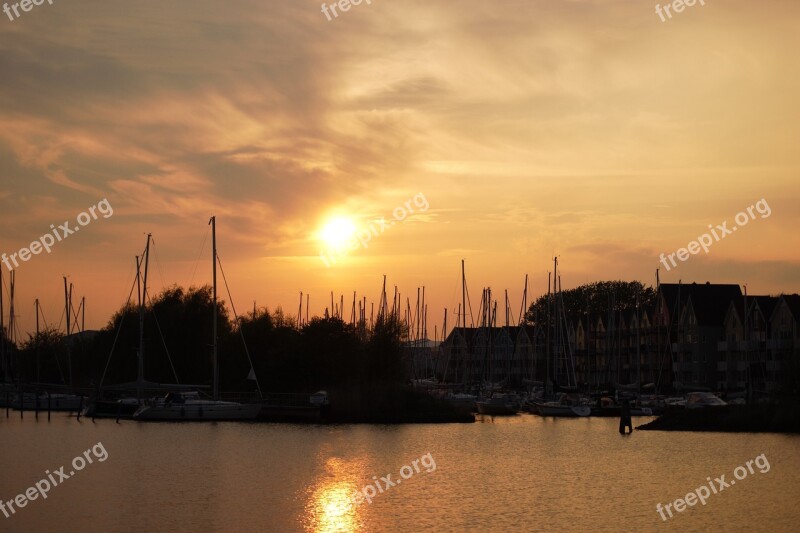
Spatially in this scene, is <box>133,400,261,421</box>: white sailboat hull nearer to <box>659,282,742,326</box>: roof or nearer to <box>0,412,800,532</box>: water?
<box>0,412,800,532</box>: water

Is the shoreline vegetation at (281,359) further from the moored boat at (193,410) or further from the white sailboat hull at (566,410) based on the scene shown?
the white sailboat hull at (566,410)

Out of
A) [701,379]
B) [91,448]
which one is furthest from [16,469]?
[701,379]

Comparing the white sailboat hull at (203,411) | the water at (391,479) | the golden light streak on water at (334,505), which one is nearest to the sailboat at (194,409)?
the white sailboat hull at (203,411)

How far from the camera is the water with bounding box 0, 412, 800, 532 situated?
1550 inches

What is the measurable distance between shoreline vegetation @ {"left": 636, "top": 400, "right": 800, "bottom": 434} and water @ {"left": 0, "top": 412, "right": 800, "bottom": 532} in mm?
3119

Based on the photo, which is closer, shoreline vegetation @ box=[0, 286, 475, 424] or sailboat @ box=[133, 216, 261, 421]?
sailboat @ box=[133, 216, 261, 421]

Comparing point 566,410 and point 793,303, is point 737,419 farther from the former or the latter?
point 793,303

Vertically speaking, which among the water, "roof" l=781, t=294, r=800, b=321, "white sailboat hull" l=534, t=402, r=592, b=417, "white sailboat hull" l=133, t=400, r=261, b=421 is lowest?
the water

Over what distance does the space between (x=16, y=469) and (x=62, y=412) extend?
67.8 m

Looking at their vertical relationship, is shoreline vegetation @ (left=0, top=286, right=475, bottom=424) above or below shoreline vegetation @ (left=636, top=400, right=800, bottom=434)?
above

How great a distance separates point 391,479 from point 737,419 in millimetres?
43091

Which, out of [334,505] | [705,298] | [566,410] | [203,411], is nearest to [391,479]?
[334,505]

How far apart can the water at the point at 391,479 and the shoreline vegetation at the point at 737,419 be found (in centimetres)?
312

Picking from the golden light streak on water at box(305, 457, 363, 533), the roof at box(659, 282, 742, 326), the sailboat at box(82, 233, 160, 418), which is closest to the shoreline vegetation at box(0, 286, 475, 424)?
the sailboat at box(82, 233, 160, 418)
